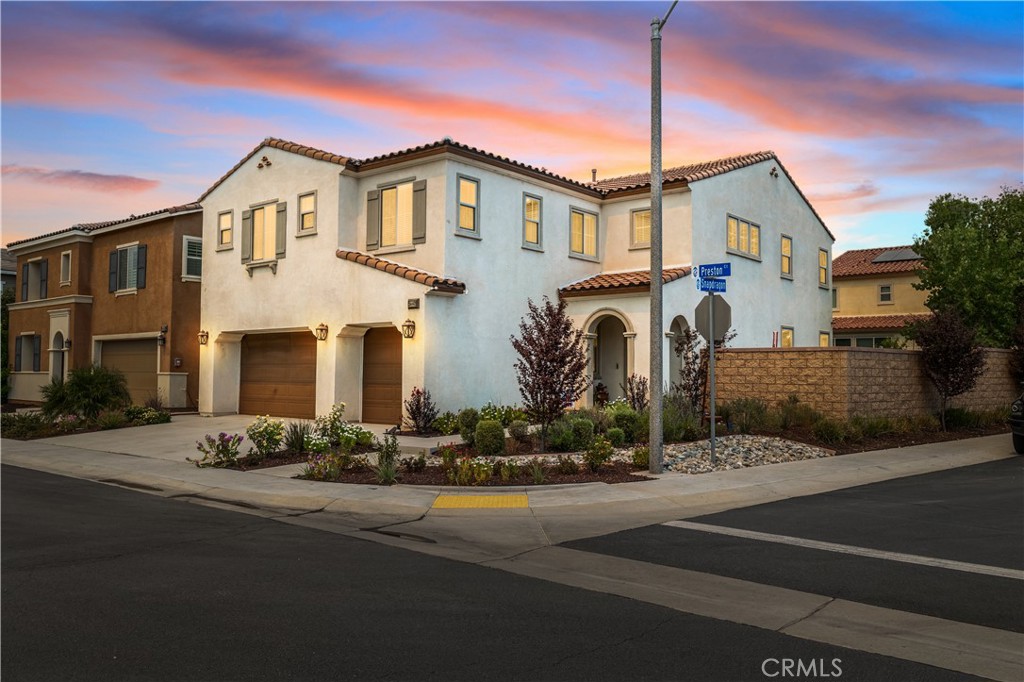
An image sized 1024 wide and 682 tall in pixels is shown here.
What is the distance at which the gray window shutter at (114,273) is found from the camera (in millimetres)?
29625

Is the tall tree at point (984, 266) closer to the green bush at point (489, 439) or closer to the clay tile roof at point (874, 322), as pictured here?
the clay tile roof at point (874, 322)

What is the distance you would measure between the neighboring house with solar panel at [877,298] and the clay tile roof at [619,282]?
25.2 meters

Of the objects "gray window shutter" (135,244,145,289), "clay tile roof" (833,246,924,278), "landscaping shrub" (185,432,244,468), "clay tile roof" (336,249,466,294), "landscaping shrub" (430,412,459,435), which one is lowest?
"landscaping shrub" (185,432,244,468)

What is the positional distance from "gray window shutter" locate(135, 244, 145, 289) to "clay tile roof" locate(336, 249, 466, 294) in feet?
35.1

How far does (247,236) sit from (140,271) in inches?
230

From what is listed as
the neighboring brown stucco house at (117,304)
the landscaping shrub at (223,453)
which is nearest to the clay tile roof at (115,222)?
the neighboring brown stucco house at (117,304)

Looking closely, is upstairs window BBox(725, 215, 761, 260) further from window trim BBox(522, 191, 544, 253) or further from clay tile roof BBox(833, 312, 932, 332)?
A: clay tile roof BBox(833, 312, 932, 332)

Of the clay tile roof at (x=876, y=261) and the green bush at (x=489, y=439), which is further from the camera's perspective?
the clay tile roof at (x=876, y=261)

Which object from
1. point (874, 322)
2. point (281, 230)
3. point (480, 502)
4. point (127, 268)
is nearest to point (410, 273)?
point (281, 230)

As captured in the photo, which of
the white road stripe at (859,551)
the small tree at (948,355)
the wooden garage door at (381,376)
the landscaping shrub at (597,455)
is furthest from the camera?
the wooden garage door at (381,376)

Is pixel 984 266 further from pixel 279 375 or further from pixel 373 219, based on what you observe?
pixel 279 375

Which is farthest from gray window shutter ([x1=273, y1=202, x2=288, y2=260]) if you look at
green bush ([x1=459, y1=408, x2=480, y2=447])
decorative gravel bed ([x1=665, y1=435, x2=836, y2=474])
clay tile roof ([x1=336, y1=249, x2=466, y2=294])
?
decorative gravel bed ([x1=665, y1=435, x2=836, y2=474])

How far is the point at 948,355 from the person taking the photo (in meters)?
21.3

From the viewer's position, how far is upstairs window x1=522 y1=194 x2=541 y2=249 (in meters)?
23.0
